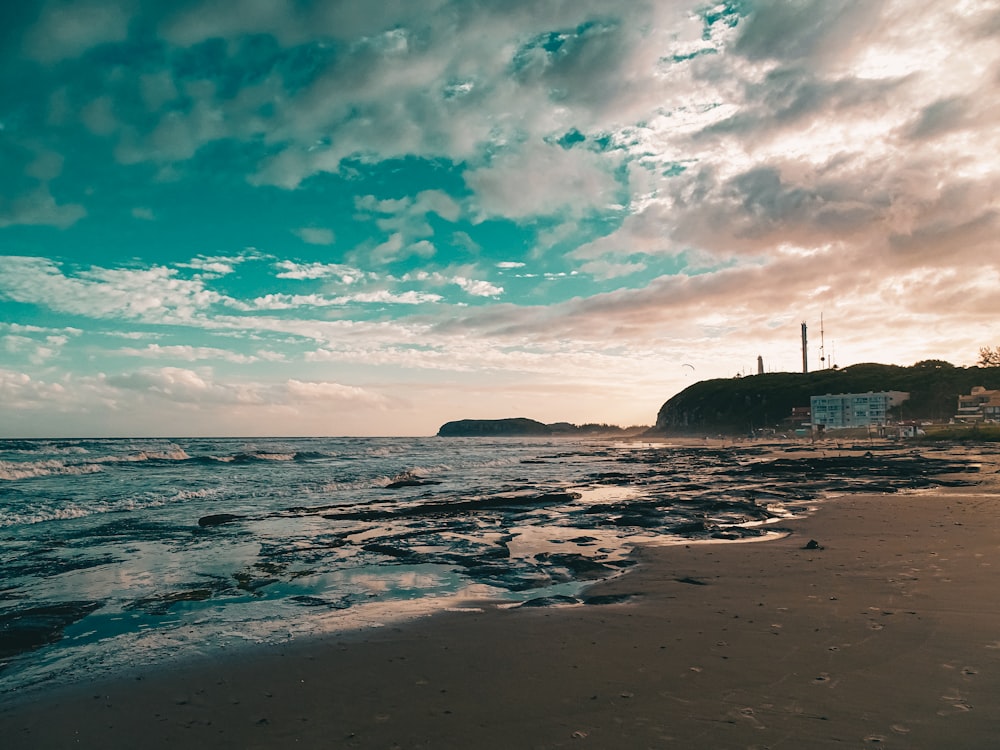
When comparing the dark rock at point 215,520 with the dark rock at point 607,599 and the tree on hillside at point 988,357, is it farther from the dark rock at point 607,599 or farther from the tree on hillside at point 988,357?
the tree on hillside at point 988,357

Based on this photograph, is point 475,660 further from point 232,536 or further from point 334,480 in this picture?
point 334,480

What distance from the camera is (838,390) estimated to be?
A: 168 meters

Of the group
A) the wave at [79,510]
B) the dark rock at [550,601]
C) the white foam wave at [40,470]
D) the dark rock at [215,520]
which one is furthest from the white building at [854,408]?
the dark rock at [550,601]

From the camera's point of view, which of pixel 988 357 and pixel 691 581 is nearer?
pixel 691 581

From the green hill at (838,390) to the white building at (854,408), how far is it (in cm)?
475

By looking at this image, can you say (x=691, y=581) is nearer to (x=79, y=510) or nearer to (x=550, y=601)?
(x=550, y=601)

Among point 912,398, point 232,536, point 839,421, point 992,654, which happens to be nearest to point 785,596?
point 992,654

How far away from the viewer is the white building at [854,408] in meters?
130

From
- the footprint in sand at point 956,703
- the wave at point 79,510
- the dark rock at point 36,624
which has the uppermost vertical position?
the footprint in sand at point 956,703

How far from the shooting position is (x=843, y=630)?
6410 mm

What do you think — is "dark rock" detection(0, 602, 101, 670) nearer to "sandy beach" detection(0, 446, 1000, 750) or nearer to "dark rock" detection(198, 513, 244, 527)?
"sandy beach" detection(0, 446, 1000, 750)

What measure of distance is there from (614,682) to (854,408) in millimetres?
153864

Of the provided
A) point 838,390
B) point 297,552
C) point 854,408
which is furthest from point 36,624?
point 838,390

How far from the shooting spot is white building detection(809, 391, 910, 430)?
428ft
